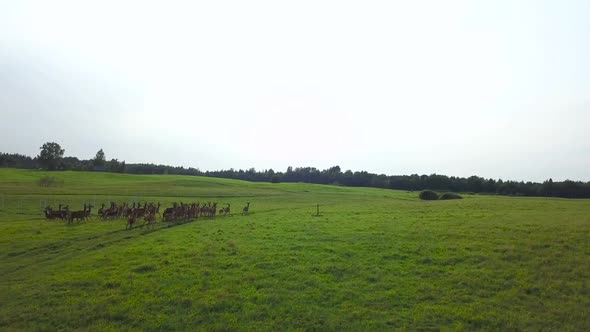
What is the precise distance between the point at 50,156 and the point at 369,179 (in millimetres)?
119759

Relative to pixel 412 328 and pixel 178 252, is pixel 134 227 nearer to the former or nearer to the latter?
pixel 178 252

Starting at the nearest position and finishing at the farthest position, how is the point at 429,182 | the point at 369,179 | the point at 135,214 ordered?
the point at 135,214 < the point at 429,182 < the point at 369,179

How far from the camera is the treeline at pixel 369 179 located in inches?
3996

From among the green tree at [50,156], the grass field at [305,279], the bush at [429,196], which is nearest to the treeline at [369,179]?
the green tree at [50,156]

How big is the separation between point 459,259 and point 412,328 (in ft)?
24.3

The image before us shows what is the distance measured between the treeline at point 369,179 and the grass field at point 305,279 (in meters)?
90.9

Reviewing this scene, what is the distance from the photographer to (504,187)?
109m

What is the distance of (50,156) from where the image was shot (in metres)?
137

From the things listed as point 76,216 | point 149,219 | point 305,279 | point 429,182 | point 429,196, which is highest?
point 429,182

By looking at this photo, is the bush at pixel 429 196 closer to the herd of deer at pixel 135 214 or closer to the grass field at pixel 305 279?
the herd of deer at pixel 135 214

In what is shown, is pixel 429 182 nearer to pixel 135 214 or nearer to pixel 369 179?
pixel 369 179

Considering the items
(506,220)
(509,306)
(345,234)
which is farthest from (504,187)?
(509,306)

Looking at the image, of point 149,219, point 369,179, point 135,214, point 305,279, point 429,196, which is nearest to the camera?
point 305,279

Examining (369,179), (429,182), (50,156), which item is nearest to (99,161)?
(50,156)
